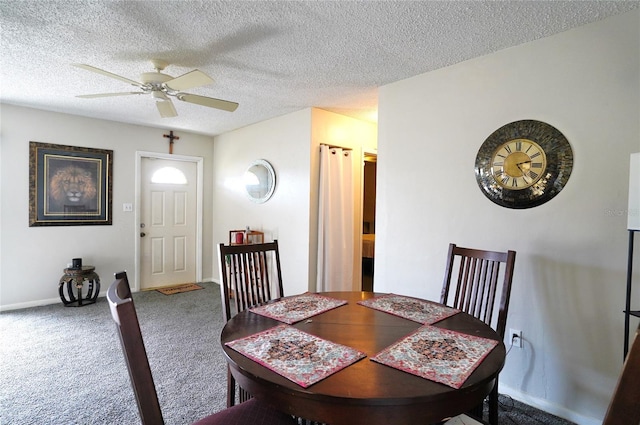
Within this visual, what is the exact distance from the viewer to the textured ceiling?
6.01ft

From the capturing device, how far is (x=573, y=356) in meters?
1.97

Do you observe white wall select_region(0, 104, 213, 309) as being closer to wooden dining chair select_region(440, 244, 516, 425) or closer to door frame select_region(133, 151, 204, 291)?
door frame select_region(133, 151, 204, 291)

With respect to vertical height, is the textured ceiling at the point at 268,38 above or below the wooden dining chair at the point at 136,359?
above

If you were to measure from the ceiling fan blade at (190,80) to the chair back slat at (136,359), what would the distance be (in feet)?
5.65

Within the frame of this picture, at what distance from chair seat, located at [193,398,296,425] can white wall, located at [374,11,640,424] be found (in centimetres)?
171

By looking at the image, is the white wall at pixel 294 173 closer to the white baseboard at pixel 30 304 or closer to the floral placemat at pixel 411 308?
the floral placemat at pixel 411 308

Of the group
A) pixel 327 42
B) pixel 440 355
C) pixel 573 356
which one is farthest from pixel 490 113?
pixel 440 355

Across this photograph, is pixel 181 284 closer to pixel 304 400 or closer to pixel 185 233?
pixel 185 233

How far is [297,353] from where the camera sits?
3.87 feet

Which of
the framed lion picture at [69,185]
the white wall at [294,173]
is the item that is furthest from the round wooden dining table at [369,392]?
the framed lion picture at [69,185]

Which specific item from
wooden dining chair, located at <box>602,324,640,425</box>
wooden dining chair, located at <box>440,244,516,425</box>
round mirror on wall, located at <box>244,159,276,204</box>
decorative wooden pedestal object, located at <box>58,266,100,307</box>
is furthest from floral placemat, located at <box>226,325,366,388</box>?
decorative wooden pedestal object, located at <box>58,266,100,307</box>

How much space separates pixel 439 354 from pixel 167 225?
4772 mm

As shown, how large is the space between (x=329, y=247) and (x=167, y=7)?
265 cm

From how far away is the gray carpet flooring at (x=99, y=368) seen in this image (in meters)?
1.99
